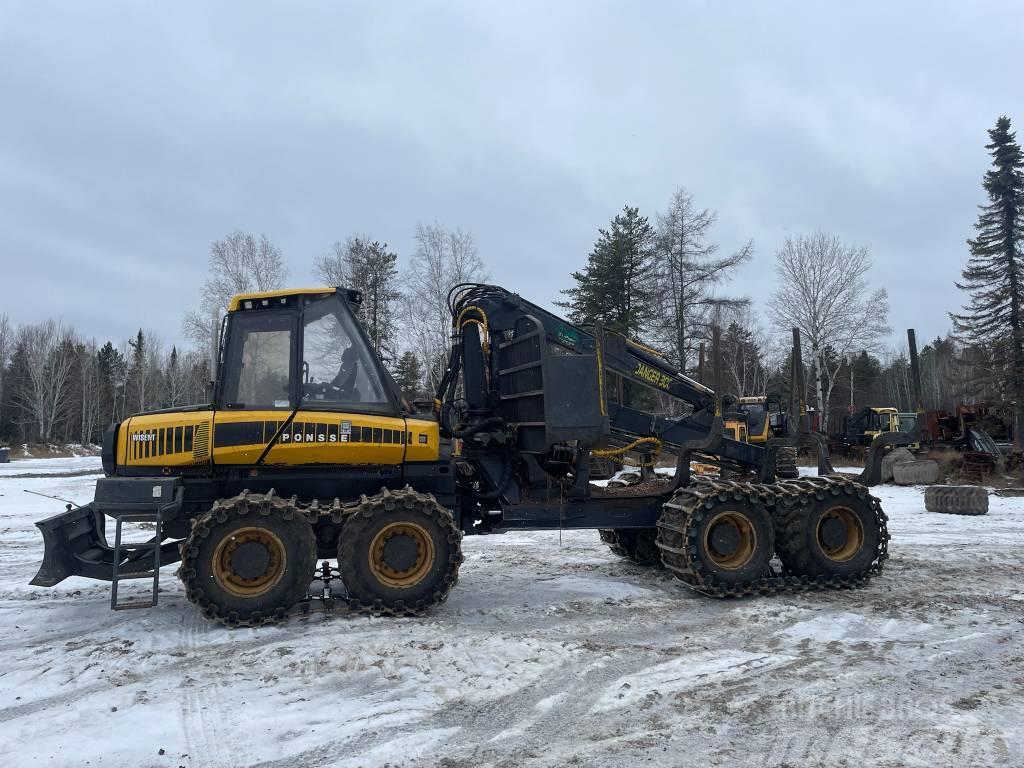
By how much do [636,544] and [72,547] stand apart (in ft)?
20.8

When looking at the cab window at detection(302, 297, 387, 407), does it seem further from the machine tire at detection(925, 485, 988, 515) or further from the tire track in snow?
the machine tire at detection(925, 485, 988, 515)

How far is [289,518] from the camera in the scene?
260 inches

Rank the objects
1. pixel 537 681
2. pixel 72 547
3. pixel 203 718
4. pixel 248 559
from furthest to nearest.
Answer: pixel 72 547, pixel 248 559, pixel 537 681, pixel 203 718

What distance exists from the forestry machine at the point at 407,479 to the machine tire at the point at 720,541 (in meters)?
0.02

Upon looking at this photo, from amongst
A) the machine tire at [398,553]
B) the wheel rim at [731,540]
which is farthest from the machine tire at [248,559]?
the wheel rim at [731,540]

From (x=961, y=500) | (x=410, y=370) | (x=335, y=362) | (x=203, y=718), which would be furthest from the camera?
(x=410, y=370)

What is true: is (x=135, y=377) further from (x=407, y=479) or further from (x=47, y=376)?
(x=407, y=479)

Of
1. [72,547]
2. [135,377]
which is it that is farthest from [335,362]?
[135,377]

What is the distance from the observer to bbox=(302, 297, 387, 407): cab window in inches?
280

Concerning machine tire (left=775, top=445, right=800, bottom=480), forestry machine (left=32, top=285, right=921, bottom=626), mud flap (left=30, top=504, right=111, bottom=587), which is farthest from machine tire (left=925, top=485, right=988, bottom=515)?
mud flap (left=30, top=504, right=111, bottom=587)

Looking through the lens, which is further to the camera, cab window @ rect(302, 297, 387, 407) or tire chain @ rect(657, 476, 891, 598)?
tire chain @ rect(657, 476, 891, 598)

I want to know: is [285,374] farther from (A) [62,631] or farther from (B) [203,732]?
(B) [203,732]

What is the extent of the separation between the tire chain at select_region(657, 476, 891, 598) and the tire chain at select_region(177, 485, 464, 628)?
239 centimetres

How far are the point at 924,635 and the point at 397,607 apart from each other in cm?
462
